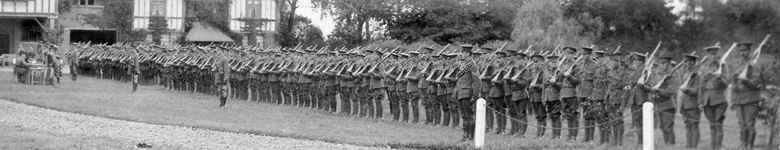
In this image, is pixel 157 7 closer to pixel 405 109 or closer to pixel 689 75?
pixel 405 109

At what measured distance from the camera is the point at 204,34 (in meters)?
61.3

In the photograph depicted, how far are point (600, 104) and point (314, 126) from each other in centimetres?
610

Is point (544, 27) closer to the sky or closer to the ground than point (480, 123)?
closer to the sky

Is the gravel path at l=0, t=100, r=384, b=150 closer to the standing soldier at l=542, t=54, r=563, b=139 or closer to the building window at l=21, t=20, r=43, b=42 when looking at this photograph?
the standing soldier at l=542, t=54, r=563, b=139

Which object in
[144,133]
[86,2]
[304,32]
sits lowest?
[144,133]

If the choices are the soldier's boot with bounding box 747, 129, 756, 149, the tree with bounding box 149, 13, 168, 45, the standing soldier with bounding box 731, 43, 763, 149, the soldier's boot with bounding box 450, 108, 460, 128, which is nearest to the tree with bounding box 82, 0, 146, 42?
the tree with bounding box 149, 13, 168, 45

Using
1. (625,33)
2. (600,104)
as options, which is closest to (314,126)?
(600,104)

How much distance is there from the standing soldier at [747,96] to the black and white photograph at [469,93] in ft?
0.07

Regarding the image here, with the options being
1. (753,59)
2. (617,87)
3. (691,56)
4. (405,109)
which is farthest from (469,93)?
(753,59)

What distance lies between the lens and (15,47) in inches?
2365

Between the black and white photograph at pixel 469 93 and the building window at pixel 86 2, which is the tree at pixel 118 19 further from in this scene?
the black and white photograph at pixel 469 93

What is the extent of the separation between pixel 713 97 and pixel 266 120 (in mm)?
10679

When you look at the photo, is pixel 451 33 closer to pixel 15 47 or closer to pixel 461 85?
pixel 15 47

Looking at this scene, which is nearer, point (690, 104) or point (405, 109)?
point (690, 104)
